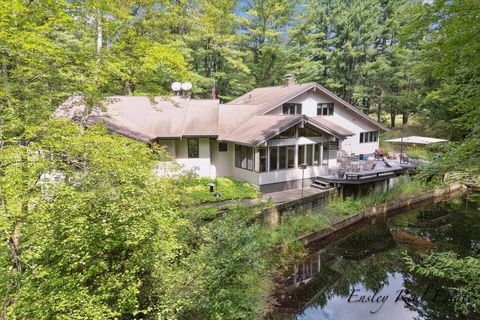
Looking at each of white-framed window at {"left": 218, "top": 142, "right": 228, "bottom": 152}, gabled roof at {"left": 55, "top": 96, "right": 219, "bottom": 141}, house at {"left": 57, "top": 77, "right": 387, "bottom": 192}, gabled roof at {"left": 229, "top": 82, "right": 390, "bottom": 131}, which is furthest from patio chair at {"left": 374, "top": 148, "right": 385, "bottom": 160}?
gabled roof at {"left": 55, "top": 96, "right": 219, "bottom": 141}

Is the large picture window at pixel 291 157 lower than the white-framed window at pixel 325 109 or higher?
lower

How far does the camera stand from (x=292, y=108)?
19.6 meters

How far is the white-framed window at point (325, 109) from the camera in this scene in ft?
69.2

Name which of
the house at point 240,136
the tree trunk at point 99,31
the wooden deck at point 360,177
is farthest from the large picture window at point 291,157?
the tree trunk at point 99,31

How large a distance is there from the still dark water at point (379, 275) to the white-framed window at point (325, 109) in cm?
896

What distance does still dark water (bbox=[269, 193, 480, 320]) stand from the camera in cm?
877

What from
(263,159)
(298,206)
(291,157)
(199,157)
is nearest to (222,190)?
(263,159)

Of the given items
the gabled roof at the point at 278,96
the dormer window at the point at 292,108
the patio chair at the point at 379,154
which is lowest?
the patio chair at the point at 379,154

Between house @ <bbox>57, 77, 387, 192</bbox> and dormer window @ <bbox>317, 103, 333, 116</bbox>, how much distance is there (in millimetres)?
2502

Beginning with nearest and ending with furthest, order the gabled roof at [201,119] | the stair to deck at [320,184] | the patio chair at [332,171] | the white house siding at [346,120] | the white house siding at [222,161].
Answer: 1. the gabled roof at [201,119]
2. the stair to deck at [320,184]
3. the patio chair at [332,171]
4. the white house siding at [222,161]
5. the white house siding at [346,120]

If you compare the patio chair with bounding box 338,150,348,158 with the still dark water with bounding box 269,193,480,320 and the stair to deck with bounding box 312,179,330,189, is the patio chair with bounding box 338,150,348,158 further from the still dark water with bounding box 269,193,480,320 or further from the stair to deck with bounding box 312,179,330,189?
the still dark water with bounding box 269,193,480,320

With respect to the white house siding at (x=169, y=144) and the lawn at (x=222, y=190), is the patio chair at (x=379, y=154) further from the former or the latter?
the white house siding at (x=169, y=144)

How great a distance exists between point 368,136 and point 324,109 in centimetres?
503

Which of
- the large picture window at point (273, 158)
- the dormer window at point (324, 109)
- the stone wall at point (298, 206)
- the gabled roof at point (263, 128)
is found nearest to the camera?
the stone wall at point (298, 206)
